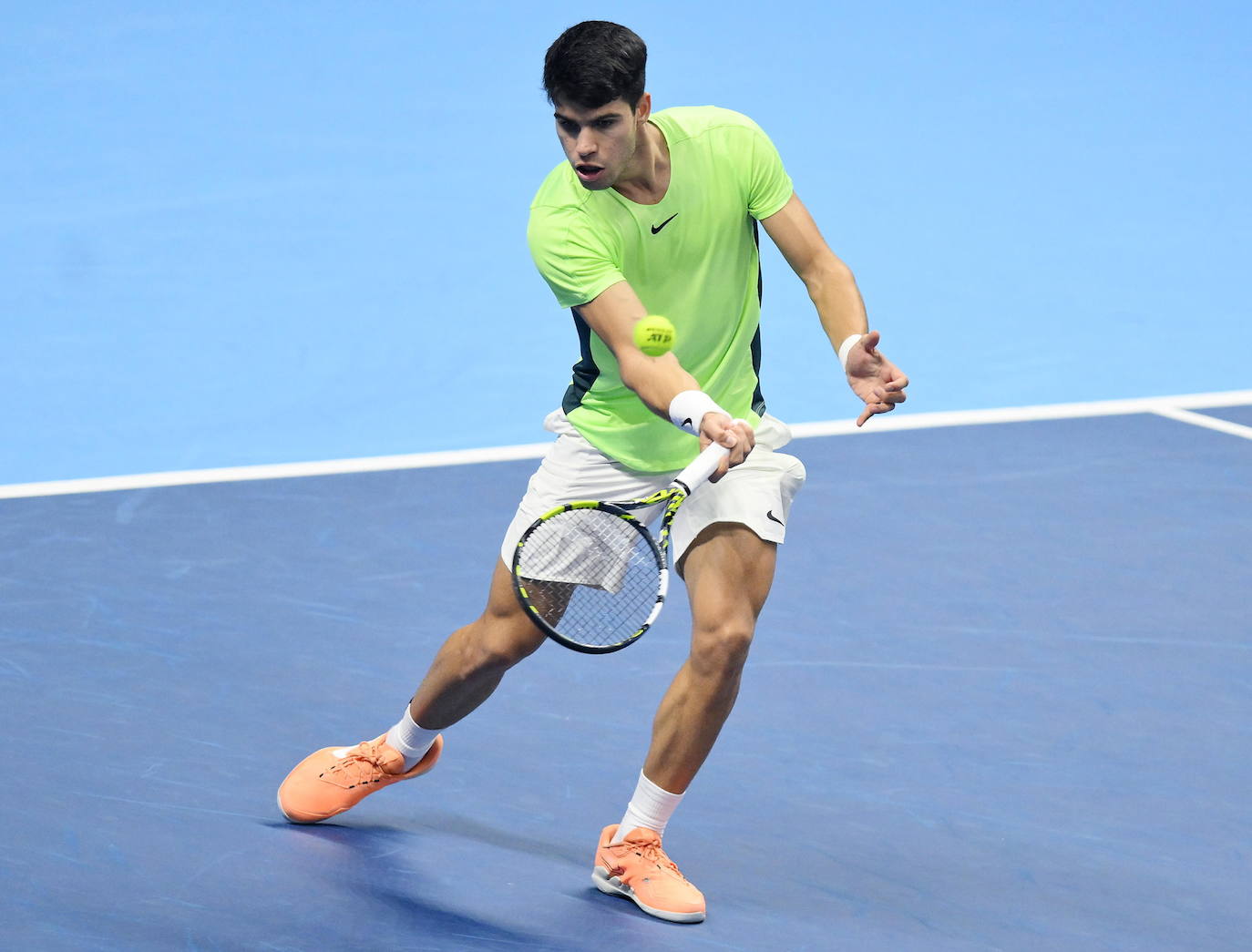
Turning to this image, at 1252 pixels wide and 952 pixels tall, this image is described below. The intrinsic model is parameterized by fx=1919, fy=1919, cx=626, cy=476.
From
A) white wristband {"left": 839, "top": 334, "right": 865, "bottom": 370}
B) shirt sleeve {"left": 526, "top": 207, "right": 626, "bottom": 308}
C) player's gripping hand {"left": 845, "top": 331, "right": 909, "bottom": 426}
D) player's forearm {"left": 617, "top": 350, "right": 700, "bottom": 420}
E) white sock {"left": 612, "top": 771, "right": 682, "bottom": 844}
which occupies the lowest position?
white sock {"left": 612, "top": 771, "right": 682, "bottom": 844}

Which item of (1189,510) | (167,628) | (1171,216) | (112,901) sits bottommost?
(112,901)

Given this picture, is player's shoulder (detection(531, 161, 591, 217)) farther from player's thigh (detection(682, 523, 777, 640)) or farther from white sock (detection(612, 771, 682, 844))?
white sock (detection(612, 771, 682, 844))

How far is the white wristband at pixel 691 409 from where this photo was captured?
12.9 ft

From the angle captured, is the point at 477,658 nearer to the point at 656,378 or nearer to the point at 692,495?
the point at 692,495

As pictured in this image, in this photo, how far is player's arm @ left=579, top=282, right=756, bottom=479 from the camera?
4043mm

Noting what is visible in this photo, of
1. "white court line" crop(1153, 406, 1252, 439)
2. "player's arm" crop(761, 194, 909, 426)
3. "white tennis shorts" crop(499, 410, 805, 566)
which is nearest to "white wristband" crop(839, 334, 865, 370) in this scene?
"player's arm" crop(761, 194, 909, 426)

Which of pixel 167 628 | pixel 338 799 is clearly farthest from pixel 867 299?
pixel 338 799

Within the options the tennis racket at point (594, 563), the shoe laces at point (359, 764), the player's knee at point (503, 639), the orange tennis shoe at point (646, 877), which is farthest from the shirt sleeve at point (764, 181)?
the shoe laces at point (359, 764)

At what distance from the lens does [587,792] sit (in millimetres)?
4797

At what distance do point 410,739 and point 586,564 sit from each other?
0.71 m

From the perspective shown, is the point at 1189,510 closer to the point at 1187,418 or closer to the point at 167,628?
the point at 1187,418

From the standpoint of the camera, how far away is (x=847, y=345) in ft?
13.9

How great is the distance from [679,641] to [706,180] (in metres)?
1.82

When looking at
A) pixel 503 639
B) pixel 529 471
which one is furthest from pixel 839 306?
pixel 529 471
